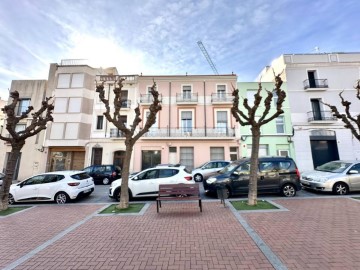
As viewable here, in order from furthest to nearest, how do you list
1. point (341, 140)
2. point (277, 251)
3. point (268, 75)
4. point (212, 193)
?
point (268, 75) → point (341, 140) → point (212, 193) → point (277, 251)

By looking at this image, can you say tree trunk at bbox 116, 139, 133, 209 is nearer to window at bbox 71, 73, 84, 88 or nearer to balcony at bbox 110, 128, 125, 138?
balcony at bbox 110, 128, 125, 138

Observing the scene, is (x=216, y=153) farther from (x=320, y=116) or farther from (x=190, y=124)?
(x=320, y=116)

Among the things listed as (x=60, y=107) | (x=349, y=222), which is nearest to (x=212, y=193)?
(x=349, y=222)

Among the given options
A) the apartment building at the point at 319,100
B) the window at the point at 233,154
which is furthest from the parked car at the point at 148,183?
the apartment building at the point at 319,100

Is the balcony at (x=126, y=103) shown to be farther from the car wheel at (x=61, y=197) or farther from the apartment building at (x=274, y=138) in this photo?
the car wheel at (x=61, y=197)

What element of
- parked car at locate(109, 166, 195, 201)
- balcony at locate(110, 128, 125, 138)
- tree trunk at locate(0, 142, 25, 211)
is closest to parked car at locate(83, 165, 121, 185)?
balcony at locate(110, 128, 125, 138)

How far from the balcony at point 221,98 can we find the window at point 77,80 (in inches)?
579

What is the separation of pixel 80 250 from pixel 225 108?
18.5m

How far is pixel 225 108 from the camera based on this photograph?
20094 mm

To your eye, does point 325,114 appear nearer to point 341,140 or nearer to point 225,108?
point 341,140

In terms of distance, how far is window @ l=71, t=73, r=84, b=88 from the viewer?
809 inches

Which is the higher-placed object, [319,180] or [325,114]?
[325,114]

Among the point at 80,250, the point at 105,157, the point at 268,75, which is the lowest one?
the point at 80,250

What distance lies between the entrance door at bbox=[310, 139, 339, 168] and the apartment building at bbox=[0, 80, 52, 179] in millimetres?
28379
